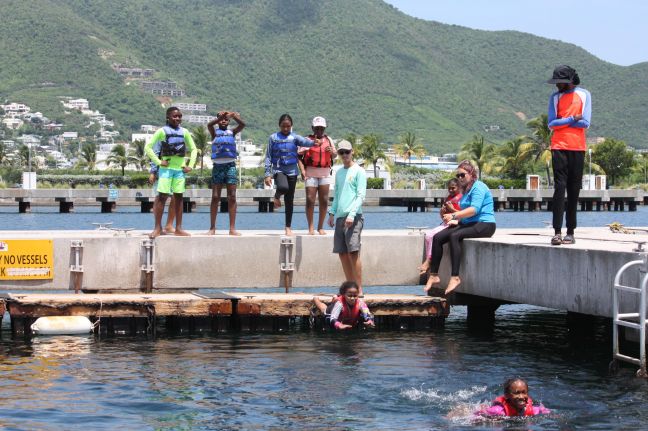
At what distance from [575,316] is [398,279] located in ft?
10.6

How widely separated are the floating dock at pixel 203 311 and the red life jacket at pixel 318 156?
8.05ft

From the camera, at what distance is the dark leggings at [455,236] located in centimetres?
1891

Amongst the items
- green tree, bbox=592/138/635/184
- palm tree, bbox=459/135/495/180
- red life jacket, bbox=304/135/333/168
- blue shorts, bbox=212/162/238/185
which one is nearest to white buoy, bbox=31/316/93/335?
blue shorts, bbox=212/162/238/185

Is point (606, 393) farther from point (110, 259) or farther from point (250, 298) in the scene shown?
point (110, 259)

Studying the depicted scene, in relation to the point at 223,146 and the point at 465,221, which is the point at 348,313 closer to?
the point at 465,221

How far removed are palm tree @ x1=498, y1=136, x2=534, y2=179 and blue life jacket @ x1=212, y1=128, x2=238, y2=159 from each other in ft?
339

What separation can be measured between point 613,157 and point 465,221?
136949 mm

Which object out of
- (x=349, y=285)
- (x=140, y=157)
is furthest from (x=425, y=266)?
(x=140, y=157)

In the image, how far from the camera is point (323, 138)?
2017 centimetres

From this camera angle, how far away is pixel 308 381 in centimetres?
1497

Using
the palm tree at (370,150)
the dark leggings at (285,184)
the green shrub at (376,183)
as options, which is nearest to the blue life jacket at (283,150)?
the dark leggings at (285,184)

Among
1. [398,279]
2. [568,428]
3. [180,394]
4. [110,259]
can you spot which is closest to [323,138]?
[398,279]

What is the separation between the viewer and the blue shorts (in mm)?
20234

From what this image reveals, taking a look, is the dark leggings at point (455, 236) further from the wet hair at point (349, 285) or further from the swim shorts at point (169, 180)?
the swim shorts at point (169, 180)
